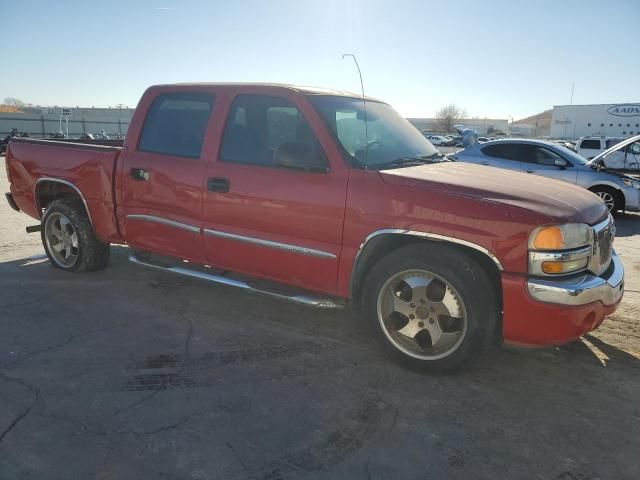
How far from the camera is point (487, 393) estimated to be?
327 centimetres

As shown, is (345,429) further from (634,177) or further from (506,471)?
(634,177)

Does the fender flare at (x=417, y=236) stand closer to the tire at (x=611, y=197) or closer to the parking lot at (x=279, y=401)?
the parking lot at (x=279, y=401)

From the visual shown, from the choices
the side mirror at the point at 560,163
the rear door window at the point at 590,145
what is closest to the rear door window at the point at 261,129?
the side mirror at the point at 560,163

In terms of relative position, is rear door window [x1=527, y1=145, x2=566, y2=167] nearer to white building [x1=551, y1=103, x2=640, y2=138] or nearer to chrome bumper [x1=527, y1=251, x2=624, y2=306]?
chrome bumper [x1=527, y1=251, x2=624, y2=306]

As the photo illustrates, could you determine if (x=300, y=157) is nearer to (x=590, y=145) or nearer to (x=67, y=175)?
(x=67, y=175)

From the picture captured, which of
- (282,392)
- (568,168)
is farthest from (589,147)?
(282,392)

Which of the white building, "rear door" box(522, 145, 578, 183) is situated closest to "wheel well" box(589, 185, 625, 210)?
"rear door" box(522, 145, 578, 183)

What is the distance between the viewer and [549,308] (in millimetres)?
3035

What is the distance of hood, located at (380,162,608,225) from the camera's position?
3.14 m

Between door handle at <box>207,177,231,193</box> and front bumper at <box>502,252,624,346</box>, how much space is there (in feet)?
7.29

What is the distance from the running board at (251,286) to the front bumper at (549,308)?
3.93ft

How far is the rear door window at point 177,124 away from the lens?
4.41m

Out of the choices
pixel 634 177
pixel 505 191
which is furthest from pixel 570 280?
pixel 634 177

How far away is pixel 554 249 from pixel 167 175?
10.3 feet
